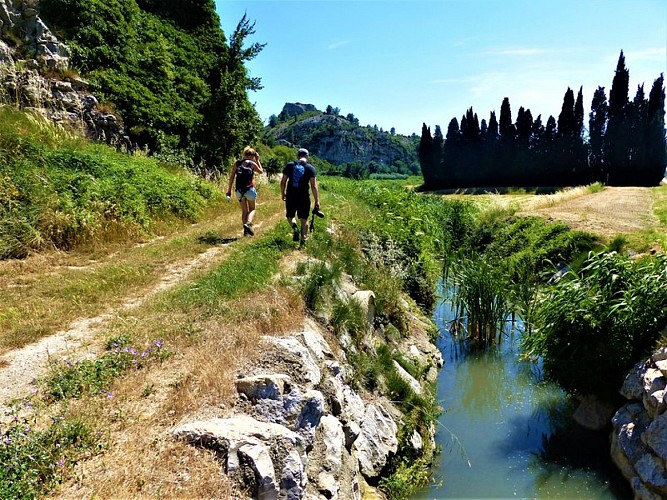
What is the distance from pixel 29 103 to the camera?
1195cm

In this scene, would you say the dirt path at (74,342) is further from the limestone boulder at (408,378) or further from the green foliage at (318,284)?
the limestone boulder at (408,378)

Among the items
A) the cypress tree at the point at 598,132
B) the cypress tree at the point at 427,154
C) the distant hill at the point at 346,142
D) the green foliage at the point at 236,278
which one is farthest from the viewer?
the distant hill at the point at 346,142

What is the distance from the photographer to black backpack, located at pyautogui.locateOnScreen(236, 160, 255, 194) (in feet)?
31.7

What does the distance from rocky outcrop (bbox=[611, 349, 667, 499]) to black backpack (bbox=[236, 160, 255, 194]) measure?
306 inches

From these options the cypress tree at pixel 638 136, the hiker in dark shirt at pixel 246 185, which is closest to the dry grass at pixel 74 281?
the hiker in dark shirt at pixel 246 185

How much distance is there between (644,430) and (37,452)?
7.17 m

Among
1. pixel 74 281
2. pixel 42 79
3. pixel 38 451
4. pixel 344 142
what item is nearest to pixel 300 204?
pixel 74 281

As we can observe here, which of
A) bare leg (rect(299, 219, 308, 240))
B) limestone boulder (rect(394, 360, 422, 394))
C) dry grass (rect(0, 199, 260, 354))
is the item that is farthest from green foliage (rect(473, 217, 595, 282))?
dry grass (rect(0, 199, 260, 354))

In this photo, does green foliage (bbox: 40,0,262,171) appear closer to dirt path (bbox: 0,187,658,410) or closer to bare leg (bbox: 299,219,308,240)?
dirt path (bbox: 0,187,658,410)

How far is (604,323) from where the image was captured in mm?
7219

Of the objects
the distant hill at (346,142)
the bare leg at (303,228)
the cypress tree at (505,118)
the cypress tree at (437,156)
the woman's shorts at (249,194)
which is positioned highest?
the distant hill at (346,142)

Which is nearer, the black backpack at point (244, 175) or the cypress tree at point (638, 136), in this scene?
the black backpack at point (244, 175)

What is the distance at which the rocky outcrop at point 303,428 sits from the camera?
3357 mm

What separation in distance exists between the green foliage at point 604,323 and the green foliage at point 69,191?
823cm
